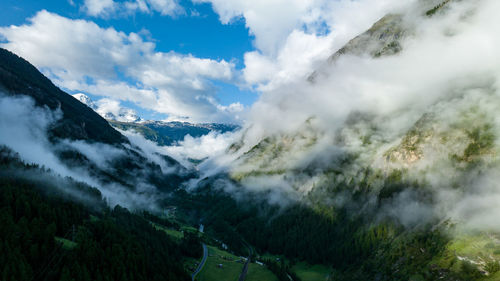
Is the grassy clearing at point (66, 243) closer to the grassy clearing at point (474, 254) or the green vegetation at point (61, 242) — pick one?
the green vegetation at point (61, 242)

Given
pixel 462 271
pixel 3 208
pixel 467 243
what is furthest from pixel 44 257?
pixel 467 243

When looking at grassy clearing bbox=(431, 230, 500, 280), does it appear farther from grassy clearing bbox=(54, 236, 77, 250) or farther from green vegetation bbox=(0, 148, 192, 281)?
grassy clearing bbox=(54, 236, 77, 250)

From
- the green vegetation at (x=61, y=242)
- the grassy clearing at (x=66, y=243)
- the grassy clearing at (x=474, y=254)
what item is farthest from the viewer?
the grassy clearing at (x=474, y=254)

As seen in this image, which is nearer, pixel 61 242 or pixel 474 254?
pixel 61 242

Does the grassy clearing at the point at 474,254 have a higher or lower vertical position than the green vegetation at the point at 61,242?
higher

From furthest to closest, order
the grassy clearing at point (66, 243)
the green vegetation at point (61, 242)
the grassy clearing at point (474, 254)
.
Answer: the grassy clearing at point (474, 254) → the grassy clearing at point (66, 243) → the green vegetation at point (61, 242)

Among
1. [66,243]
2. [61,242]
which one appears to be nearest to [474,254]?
[66,243]

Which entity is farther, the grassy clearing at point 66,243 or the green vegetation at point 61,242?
the grassy clearing at point 66,243

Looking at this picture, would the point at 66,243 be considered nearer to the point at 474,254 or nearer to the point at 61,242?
the point at 61,242

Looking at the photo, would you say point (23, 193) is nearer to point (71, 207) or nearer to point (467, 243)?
point (71, 207)

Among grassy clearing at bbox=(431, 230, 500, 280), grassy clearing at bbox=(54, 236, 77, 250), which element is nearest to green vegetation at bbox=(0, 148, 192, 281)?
grassy clearing at bbox=(54, 236, 77, 250)

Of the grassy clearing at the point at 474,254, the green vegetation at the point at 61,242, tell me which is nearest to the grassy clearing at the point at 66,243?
the green vegetation at the point at 61,242
